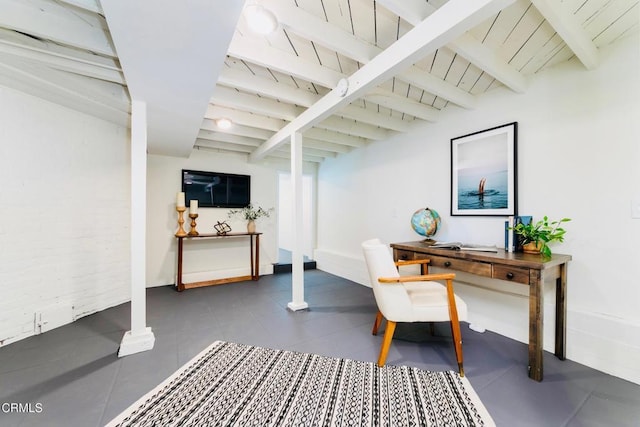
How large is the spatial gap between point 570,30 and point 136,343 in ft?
12.2

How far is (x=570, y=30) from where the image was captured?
1.55 metres

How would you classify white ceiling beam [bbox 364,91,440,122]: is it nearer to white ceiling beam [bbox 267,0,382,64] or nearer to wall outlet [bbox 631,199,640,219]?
white ceiling beam [bbox 267,0,382,64]

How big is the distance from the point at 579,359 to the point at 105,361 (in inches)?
141

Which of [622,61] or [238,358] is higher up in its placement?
[622,61]

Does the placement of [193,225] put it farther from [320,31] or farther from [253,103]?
[320,31]

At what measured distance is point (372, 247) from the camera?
199cm

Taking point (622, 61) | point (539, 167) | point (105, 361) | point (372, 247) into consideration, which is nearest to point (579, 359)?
point (539, 167)

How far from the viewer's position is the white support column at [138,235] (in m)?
2.09

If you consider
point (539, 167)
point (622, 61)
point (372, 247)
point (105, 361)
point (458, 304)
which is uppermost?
point (622, 61)

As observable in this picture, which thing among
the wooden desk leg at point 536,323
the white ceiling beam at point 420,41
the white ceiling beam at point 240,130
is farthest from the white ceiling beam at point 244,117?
the wooden desk leg at point 536,323

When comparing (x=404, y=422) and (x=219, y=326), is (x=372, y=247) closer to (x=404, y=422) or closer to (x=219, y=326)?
(x=404, y=422)

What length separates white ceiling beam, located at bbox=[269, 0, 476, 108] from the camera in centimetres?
150

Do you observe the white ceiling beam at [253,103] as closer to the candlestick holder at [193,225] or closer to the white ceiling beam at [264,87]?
the white ceiling beam at [264,87]

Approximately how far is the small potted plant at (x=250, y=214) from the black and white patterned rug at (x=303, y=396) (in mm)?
2662
